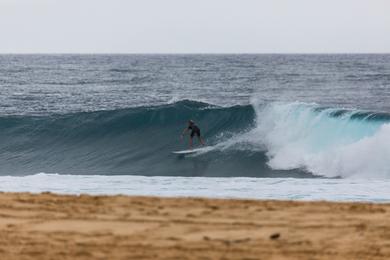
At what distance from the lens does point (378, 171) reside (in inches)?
630

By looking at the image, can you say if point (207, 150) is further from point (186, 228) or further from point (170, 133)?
point (186, 228)

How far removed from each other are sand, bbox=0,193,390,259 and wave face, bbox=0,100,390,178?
8.32 m

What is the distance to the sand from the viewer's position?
253 inches

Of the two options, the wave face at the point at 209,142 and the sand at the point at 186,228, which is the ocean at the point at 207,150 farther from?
the sand at the point at 186,228

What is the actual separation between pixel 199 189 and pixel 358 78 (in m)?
42.1

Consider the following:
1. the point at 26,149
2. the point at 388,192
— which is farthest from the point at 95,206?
the point at 26,149

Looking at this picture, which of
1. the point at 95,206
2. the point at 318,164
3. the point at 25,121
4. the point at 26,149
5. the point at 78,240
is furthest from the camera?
the point at 25,121

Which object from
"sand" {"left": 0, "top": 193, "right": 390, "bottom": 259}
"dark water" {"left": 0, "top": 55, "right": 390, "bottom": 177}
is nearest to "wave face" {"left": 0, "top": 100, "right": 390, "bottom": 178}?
"dark water" {"left": 0, "top": 55, "right": 390, "bottom": 177}

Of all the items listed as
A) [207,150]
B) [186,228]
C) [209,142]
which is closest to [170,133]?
[209,142]

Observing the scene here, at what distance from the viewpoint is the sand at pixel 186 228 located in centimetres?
643

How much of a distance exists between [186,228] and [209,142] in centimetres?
1443

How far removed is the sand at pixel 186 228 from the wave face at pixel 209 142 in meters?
8.32

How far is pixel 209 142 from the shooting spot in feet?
70.9

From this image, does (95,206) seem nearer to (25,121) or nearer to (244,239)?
(244,239)
